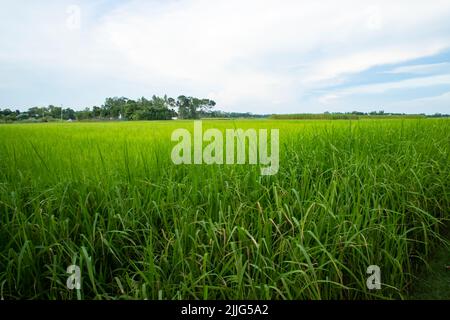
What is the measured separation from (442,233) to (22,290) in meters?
3.43

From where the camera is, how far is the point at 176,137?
4336 millimetres

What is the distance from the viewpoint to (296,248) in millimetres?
1810

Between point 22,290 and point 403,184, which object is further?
point 403,184

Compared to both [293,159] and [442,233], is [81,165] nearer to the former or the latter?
[293,159]

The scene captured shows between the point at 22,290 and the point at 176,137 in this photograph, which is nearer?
the point at 22,290

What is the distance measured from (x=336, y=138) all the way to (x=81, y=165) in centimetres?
330

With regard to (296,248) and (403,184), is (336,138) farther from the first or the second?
(296,248)
